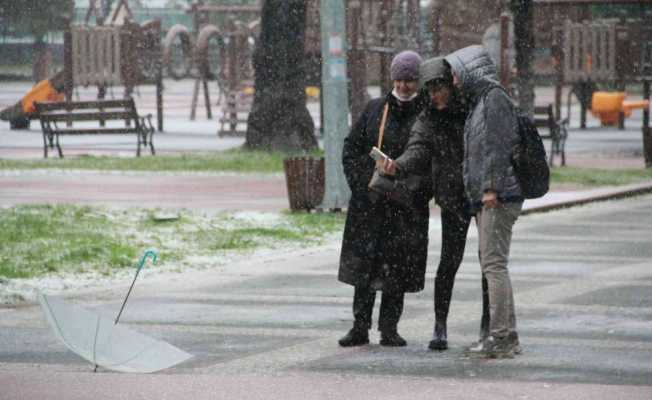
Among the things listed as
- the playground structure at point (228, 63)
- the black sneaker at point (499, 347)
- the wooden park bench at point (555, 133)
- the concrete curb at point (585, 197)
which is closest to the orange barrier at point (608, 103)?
the playground structure at point (228, 63)

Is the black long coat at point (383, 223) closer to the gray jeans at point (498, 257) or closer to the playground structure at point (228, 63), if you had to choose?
the gray jeans at point (498, 257)

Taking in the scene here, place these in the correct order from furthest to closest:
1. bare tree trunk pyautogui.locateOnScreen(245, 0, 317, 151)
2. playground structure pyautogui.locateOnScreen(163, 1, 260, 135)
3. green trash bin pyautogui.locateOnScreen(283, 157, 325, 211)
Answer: playground structure pyautogui.locateOnScreen(163, 1, 260, 135) → bare tree trunk pyautogui.locateOnScreen(245, 0, 317, 151) → green trash bin pyautogui.locateOnScreen(283, 157, 325, 211)

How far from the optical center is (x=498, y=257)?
894 cm

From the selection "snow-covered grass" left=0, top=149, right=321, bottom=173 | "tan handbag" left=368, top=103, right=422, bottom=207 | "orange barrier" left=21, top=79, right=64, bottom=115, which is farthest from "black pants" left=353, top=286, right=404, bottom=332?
"orange barrier" left=21, top=79, right=64, bottom=115

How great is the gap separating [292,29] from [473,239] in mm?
11666

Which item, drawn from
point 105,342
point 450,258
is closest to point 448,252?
point 450,258

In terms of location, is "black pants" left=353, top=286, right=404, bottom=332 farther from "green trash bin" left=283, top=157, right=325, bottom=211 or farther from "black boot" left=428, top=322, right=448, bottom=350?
"green trash bin" left=283, top=157, right=325, bottom=211

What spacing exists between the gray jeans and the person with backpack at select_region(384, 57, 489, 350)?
20 cm

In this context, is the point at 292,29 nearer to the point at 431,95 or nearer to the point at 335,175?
the point at 335,175

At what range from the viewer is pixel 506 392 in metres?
7.93

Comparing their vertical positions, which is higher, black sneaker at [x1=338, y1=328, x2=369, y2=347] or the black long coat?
the black long coat

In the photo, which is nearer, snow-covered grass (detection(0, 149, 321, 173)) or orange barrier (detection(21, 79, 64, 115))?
snow-covered grass (detection(0, 149, 321, 173))

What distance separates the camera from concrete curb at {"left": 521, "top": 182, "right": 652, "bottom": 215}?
61.4 feet

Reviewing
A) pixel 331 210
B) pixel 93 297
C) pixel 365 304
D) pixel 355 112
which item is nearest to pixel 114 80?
pixel 355 112
